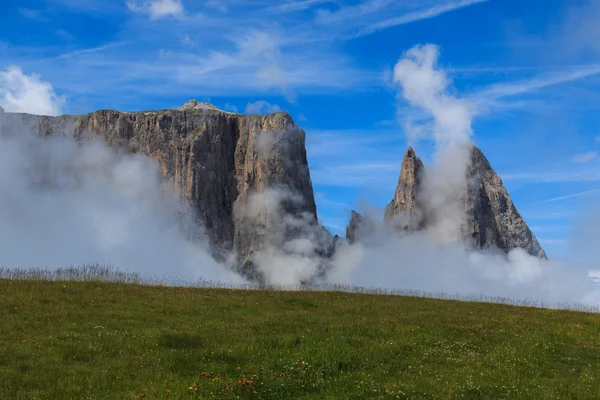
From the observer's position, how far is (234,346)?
2458 centimetres

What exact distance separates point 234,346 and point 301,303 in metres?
17.6

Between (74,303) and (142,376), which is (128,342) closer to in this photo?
(142,376)

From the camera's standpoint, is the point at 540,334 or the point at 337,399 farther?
the point at 540,334

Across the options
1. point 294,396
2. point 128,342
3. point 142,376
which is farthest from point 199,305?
point 294,396

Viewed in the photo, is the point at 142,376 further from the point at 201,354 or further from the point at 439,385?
the point at 439,385

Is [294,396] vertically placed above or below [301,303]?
below

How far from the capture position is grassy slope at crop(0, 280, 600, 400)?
62.8ft

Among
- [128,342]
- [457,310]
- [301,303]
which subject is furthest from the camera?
[457,310]

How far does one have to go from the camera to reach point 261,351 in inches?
941

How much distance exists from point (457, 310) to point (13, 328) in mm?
32961

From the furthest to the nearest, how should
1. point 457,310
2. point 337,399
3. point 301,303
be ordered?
1. point 457,310
2. point 301,303
3. point 337,399

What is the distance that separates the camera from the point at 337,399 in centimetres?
1819

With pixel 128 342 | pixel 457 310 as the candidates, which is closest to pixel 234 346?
pixel 128 342

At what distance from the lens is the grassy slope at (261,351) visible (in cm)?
1916
